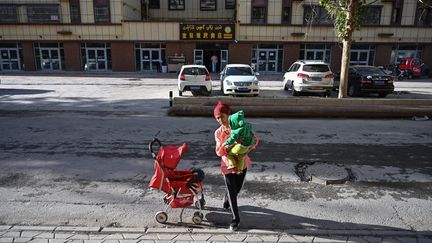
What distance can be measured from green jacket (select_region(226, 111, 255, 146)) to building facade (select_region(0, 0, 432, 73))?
27.5 meters

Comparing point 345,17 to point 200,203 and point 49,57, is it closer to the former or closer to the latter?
point 200,203

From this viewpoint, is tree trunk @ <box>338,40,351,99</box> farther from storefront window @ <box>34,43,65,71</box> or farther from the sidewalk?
storefront window @ <box>34,43,65,71</box>

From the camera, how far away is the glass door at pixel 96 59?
31.4 meters

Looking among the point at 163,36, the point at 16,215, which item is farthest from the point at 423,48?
the point at 16,215

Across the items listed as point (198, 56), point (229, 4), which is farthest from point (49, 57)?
point (229, 4)

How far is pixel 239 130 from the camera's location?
3.69 meters

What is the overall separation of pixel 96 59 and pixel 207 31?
11516mm

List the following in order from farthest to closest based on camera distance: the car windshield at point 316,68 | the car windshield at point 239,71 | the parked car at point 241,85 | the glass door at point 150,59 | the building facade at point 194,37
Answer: the glass door at point 150,59
the building facade at point 194,37
the car windshield at point 239,71
the car windshield at point 316,68
the parked car at point 241,85

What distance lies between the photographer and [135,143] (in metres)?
7.88

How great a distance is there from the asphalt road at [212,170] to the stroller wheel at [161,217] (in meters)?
0.08

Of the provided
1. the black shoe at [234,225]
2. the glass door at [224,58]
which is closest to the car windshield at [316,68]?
the black shoe at [234,225]

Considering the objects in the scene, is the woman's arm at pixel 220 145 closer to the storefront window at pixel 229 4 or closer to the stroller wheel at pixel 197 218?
the stroller wheel at pixel 197 218

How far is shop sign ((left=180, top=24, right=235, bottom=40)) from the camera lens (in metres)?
29.9

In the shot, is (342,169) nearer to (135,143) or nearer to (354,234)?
(354,234)
